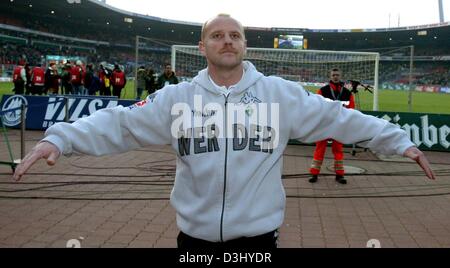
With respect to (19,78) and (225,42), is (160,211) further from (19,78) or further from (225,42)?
(19,78)

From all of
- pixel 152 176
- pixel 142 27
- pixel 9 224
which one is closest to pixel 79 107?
pixel 152 176

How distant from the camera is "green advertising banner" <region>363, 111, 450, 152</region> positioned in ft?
39.6

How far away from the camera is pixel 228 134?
94.0 inches

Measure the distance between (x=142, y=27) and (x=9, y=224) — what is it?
228 ft

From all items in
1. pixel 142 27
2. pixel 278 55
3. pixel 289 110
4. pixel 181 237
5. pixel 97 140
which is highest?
pixel 142 27

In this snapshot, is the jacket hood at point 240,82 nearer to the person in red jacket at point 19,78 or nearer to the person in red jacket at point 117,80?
the person in red jacket at point 117,80

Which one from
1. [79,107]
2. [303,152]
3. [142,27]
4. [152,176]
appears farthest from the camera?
[142,27]

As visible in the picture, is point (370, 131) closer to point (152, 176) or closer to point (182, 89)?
point (182, 89)

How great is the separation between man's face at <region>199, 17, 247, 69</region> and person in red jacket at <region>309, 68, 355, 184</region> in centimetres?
592

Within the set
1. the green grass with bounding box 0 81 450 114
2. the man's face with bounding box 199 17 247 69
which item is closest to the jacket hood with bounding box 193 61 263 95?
the man's face with bounding box 199 17 247 69

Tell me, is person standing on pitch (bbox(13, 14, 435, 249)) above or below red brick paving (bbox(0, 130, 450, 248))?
above

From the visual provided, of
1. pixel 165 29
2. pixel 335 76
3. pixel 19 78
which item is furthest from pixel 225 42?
pixel 165 29

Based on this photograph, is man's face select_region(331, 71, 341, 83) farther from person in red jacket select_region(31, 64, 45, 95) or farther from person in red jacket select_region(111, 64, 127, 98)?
person in red jacket select_region(31, 64, 45, 95)
